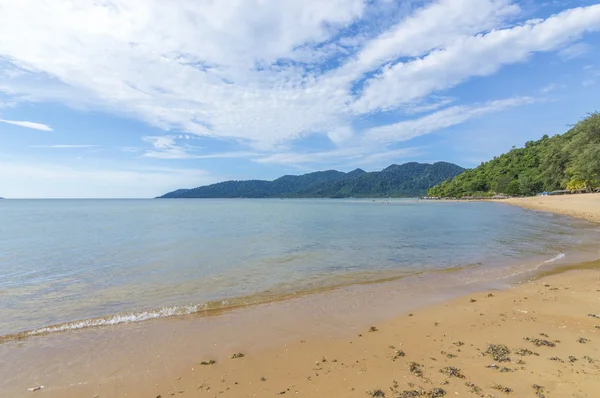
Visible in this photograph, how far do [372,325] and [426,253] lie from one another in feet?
36.1

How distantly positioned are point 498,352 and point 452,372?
1276mm

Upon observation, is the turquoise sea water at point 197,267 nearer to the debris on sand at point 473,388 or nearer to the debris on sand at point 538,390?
the debris on sand at point 473,388

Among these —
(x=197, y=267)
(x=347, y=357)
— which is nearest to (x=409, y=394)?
(x=347, y=357)

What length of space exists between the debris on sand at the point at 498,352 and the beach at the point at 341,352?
0.06ft

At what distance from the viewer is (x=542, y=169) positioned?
10800 cm

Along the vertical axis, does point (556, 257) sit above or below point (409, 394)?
below

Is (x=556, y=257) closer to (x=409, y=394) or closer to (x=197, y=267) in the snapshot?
(x=409, y=394)

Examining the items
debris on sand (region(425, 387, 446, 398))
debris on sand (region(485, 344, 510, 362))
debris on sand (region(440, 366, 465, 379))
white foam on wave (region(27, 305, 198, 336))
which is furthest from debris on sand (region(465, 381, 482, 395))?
white foam on wave (region(27, 305, 198, 336))

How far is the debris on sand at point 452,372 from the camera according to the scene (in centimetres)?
480

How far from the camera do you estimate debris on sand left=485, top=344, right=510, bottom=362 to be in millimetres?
5281

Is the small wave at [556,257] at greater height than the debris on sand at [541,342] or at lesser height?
lesser

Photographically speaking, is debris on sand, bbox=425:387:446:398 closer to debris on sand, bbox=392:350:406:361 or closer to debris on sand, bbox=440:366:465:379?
debris on sand, bbox=440:366:465:379

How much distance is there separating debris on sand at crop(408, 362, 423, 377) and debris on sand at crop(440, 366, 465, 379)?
0.33 m

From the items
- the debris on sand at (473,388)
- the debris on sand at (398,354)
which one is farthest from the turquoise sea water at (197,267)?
the debris on sand at (473,388)
